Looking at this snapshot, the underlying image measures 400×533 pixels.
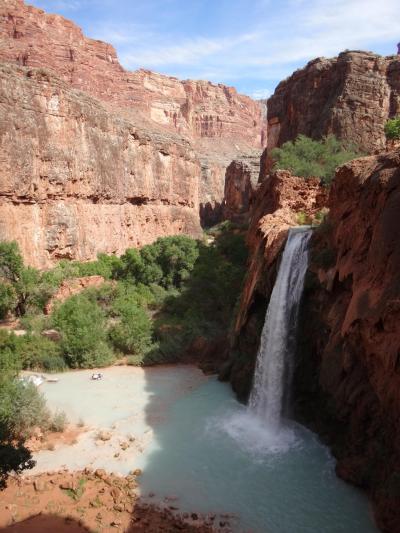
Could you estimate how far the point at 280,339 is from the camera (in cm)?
1263

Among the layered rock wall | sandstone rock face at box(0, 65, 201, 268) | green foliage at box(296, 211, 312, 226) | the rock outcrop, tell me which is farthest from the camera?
the rock outcrop

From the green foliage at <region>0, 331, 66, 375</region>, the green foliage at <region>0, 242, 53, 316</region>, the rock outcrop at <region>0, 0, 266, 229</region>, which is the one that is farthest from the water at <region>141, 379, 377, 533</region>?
the rock outcrop at <region>0, 0, 266, 229</region>

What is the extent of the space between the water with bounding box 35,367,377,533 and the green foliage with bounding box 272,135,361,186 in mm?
11638

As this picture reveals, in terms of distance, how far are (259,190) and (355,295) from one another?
13093 mm

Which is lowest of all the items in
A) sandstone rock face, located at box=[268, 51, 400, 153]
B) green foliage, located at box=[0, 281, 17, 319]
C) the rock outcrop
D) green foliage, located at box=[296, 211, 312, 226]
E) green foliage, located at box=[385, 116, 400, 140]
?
green foliage, located at box=[0, 281, 17, 319]

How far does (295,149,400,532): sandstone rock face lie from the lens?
26.0 feet

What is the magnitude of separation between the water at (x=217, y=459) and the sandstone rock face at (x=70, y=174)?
1244cm

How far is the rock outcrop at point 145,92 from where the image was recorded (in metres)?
45.2

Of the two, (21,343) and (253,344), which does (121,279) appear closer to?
(21,343)

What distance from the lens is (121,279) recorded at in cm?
2756

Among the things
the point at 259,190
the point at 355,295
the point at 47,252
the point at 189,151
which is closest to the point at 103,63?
the point at 189,151

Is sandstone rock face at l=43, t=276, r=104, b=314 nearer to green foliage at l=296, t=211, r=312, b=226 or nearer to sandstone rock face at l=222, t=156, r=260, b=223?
green foliage at l=296, t=211, r=312, b=226

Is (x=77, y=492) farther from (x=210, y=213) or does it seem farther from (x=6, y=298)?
(x=210, y=213)

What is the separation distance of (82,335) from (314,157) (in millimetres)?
15494
